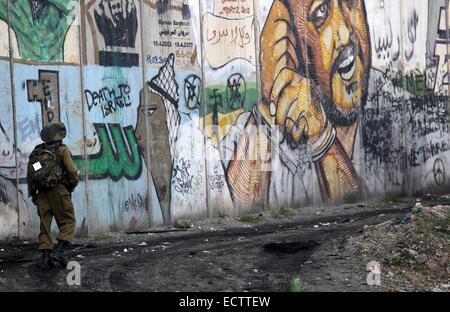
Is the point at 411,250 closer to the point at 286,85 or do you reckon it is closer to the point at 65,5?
the point at 65,5

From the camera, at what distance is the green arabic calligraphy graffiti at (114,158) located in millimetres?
12445

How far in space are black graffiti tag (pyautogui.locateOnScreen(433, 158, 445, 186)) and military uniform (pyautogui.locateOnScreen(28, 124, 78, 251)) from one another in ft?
39.6

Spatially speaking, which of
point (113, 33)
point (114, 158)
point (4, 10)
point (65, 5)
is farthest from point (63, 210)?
point (113, 33)

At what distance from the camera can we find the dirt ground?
900cm

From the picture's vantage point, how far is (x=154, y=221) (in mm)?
13367

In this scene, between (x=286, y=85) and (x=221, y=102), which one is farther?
(x=286, y=85)

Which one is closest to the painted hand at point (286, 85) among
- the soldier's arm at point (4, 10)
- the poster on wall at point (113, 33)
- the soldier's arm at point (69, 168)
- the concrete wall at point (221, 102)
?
the concrete wall at point (221, 102)

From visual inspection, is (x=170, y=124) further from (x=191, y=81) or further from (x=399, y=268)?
(x=399, y=268)

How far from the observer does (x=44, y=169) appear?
9383mm

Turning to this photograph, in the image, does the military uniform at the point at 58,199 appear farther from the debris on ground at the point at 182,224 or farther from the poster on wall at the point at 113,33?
the debris on ground at the point at 182,224

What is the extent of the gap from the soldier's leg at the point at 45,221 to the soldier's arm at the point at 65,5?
11.4 ft

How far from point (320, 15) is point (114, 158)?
5914mm

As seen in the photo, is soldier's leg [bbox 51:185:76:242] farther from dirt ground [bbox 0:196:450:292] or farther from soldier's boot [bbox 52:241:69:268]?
dirt ground [bbox 0:196:450:292]
